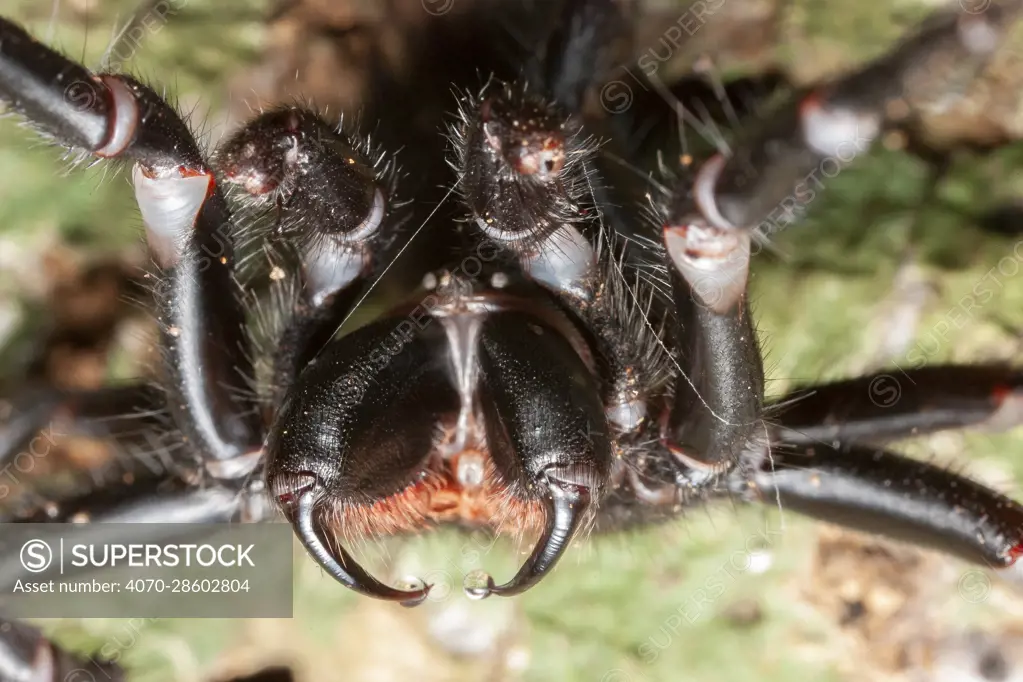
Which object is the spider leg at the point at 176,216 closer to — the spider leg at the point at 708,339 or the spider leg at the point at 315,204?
the spider leg at the point at 315,204

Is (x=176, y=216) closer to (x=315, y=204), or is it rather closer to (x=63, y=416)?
(x=315, y=204)

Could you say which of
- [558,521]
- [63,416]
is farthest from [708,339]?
[63,416]

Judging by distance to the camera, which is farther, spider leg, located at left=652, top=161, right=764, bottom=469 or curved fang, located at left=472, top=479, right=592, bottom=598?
curved fang, located at left=472, top=479, right=592, bottom=598

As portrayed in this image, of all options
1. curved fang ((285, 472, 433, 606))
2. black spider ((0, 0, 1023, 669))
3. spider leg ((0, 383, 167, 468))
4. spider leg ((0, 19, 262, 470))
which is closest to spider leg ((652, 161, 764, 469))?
black spider ((0, 0, 1023, 669))

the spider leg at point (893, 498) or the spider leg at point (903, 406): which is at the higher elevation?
the spider leg at point (903, 406)

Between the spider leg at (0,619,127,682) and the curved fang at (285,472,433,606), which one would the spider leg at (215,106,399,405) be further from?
the spider leg at (0,619,127,682)

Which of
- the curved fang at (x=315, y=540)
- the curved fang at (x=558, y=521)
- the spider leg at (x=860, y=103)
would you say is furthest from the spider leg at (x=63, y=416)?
the spider leg at (x=860, y=103)
